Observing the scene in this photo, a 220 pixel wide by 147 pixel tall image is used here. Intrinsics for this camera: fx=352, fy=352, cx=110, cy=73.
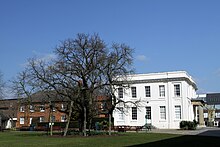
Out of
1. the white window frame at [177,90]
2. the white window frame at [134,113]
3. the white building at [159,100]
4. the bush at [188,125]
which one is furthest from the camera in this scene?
the white window frame at [134,113]

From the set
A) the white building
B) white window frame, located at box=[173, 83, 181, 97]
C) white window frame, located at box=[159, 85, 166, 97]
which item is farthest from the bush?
white window frame, located at box=[159, 85, 166, 97]

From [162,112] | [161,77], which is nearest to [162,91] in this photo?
[161,77]

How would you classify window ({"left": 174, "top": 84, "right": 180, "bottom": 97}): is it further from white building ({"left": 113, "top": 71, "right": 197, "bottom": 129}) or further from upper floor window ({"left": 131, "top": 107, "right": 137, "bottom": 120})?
upper floor window ({"left": 131, "top": 107, "right": 137, "bottom": 120})

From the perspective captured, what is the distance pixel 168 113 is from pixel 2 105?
5463 centimetres

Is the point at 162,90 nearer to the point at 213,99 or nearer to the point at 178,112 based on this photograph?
the point at 178,112

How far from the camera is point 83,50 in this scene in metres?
39.1

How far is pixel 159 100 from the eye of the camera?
64.2 meters

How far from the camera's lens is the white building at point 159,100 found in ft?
205

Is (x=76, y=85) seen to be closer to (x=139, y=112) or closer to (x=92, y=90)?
(x=92, y=90)

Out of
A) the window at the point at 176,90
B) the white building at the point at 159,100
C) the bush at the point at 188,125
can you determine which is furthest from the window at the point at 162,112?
the bush at the point at 188,125

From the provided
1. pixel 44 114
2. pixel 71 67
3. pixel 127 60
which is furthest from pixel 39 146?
pixel 44 114

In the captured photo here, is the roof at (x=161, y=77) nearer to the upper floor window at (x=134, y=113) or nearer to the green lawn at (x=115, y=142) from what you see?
the upper floor window at (x=134, y=113)

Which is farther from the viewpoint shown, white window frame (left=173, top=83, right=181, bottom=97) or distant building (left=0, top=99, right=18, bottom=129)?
distant building (left=0, top=99, right=18, bottom=129)

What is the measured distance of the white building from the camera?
62.5 meters
